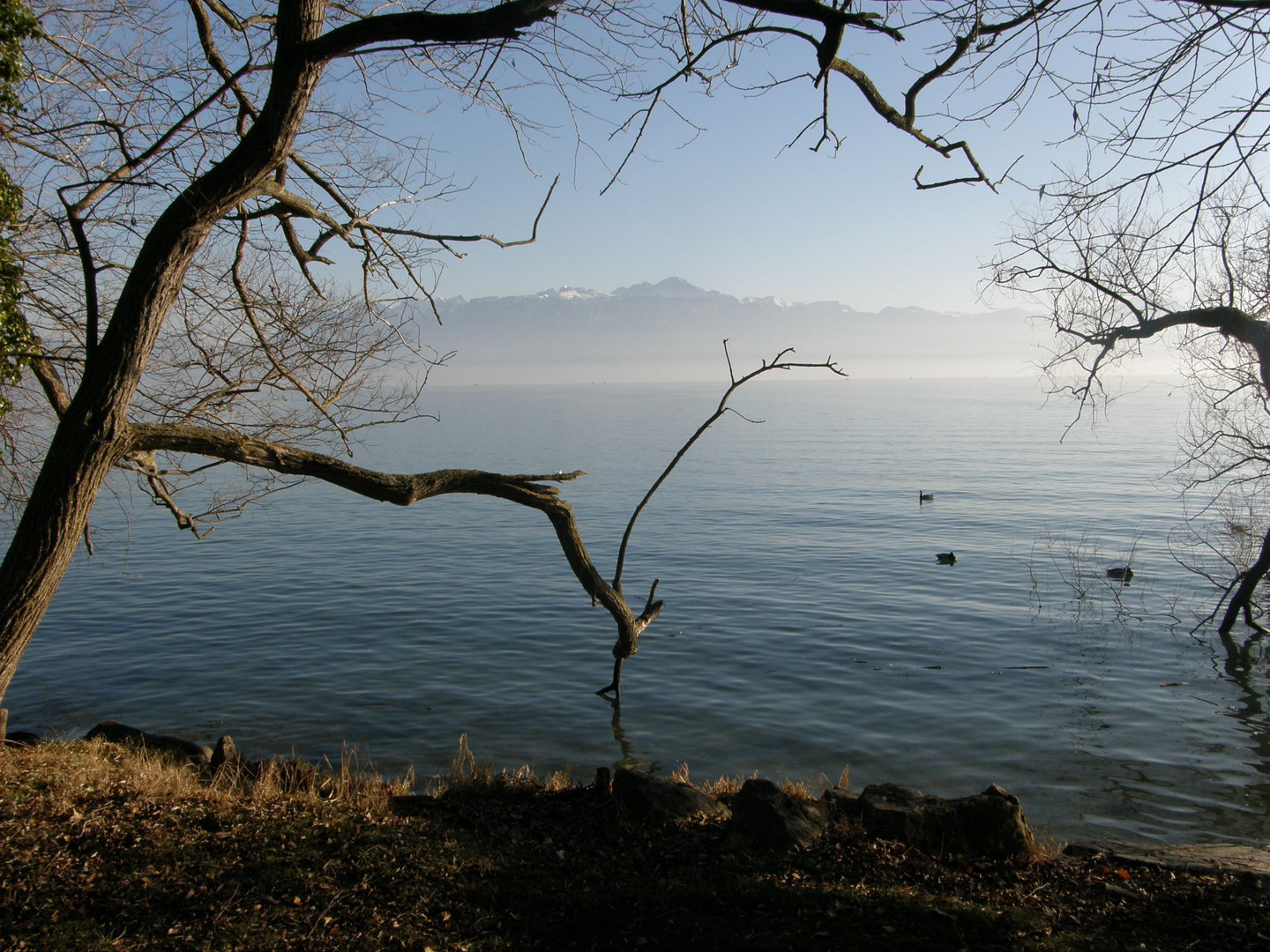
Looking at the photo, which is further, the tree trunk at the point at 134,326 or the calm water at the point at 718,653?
the calm water at the point at 718,653

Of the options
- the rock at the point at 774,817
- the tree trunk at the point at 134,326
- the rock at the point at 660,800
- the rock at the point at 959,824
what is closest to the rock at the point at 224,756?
the tree trunk at the point at 134,326

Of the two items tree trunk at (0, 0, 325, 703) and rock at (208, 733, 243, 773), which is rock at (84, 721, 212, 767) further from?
tree trunk at (0, 0, 325, 703)

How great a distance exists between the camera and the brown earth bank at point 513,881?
4.76 m

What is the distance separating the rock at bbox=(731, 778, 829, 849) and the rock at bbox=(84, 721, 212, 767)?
646cm

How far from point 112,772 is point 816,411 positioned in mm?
133233

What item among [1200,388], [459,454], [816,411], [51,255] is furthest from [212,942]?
[816,411]

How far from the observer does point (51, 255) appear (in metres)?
8.11

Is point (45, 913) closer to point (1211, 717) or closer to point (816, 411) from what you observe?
point (1211, 717)

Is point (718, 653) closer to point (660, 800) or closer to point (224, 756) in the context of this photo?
point (224, 756)

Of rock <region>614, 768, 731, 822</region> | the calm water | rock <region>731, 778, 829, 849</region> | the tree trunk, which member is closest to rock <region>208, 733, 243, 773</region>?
the calm water

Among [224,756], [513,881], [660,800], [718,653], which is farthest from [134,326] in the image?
[718,653]

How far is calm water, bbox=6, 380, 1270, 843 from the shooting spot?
1184 centimetres

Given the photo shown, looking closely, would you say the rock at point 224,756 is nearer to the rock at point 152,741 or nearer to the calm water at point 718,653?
the rock at point 152,741

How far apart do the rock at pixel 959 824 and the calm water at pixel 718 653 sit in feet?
10.6
